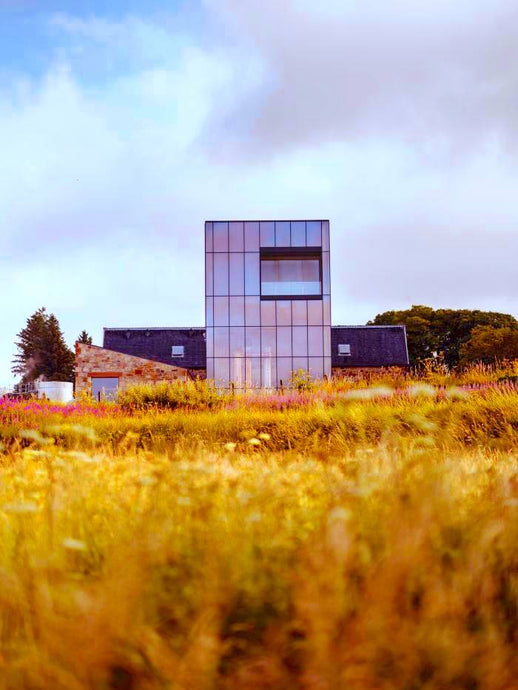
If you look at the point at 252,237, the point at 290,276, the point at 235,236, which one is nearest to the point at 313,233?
the point at 290,276

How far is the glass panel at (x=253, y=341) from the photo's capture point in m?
29.7

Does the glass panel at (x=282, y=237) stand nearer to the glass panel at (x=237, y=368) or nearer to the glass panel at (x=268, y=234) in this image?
the glass panel at (x=268, y=234)

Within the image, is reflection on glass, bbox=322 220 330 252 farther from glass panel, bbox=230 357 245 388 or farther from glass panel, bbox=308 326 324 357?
glass panel, bbox=230 357 245 388

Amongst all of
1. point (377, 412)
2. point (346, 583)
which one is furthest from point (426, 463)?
point (377, 412)

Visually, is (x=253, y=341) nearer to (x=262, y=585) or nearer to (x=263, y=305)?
(x=263, y=305)

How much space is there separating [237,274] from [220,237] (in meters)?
2.11

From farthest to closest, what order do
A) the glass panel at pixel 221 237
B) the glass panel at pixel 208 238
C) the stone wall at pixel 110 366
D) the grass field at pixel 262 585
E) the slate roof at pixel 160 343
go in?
the slate roof at pixel 160 343 → the glass panel at pixel 221 237 → the glass panel at pixel 208 238 → the stone wall at pixel 110 366 → the grass field at pixel 262 585

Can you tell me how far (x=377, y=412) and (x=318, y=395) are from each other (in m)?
2.75

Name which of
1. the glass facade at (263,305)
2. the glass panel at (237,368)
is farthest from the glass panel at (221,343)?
the glass panel at (237,368)

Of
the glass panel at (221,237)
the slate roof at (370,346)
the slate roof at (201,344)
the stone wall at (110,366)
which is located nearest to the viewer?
the stone wall at (110,366)

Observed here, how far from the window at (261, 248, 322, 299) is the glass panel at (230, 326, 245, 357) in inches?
87.2

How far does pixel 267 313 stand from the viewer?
30.1 m

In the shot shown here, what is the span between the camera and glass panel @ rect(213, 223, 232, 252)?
3048 cm

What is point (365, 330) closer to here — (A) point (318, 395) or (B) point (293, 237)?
(B) point (293, 237)
